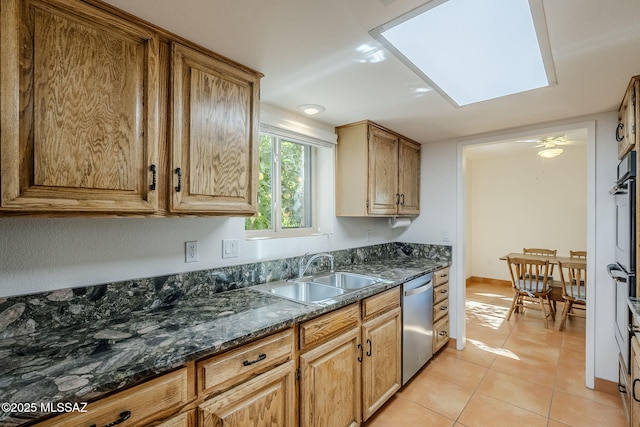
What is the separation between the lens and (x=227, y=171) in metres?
1.49

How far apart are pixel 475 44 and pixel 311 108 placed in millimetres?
1072

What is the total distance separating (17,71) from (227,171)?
77cm

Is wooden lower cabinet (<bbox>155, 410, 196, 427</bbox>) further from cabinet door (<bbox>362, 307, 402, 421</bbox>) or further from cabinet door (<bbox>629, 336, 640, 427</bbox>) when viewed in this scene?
cabinet door (<bbox>629, 336, 640, 427</bbox>)

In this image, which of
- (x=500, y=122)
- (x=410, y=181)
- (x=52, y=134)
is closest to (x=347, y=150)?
(x=410, y=181)

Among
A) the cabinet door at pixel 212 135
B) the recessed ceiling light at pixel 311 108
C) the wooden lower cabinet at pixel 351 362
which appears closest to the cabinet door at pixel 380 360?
the wooden lower cabinet at pixel 351 362

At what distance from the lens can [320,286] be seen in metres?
2.14

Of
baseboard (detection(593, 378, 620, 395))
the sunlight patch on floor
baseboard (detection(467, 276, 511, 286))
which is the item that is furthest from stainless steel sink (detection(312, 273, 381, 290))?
baseboard (detection(467, 276, 511, 286))

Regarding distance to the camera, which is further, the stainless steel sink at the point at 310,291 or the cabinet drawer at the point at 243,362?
the stainless steel sink at the point at 310,291

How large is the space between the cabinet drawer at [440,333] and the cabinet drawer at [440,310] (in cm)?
5

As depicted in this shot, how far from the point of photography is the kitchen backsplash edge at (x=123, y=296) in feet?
3.81

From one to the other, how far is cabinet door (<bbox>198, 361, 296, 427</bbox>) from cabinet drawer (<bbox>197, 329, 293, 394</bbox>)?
3cm

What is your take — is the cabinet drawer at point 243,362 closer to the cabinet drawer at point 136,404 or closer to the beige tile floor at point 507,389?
the cabinet drawer at point 136,404

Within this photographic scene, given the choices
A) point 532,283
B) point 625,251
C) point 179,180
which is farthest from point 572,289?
point 179,180

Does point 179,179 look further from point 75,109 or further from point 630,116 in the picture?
point 630,116
